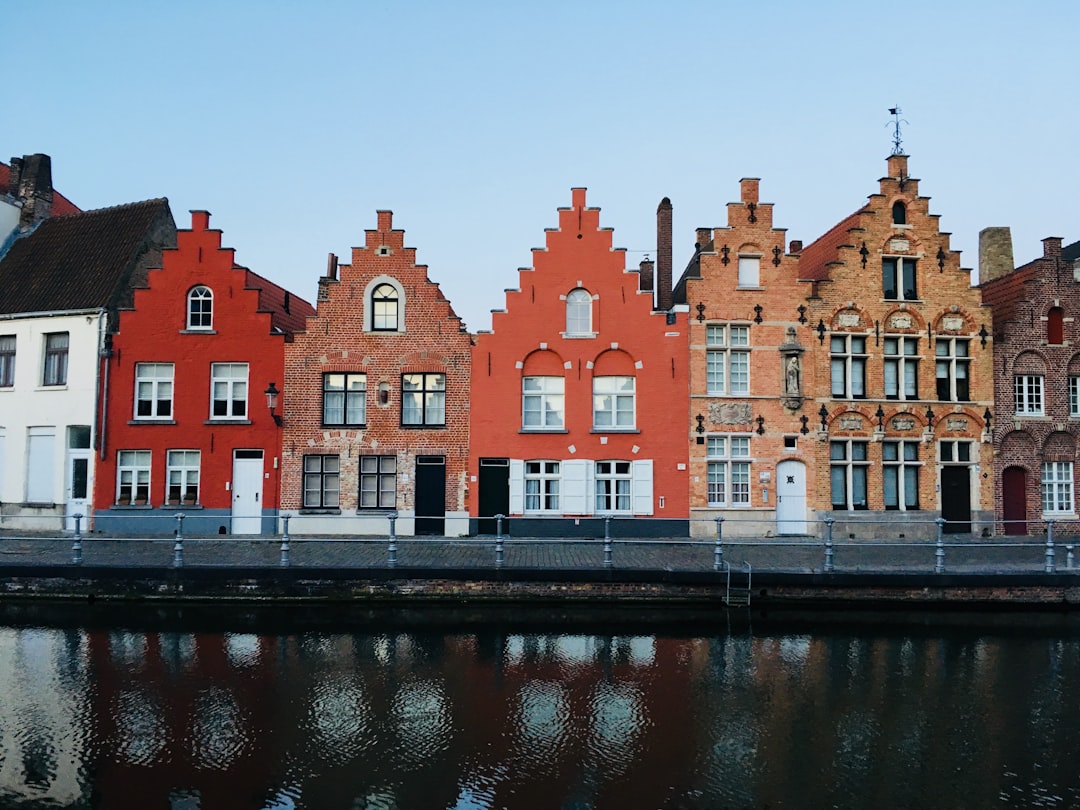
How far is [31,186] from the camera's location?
25.9 m

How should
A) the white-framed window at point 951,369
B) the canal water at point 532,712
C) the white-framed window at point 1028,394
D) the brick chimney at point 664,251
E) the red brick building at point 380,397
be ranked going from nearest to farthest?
1. the canal water at point 532,712
2. the red brick building at point 380,397
3. the white-framed window at point 951,369
4. the white-framed window at point 1028,394
5. the brick chimney at point 664,251

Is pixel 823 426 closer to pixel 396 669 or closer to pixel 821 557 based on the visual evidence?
pixel 821 557

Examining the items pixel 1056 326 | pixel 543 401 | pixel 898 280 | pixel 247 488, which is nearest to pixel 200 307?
pixel 247 488

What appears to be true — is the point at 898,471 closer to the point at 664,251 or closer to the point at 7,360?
the point at 664,251

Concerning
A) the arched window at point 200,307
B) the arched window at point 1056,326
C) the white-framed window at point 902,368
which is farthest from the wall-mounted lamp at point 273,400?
the arched window at point 1056,326

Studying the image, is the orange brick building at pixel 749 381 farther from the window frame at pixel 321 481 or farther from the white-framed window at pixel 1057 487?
the window frame at pixel 321 481

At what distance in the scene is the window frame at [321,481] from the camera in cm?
2133

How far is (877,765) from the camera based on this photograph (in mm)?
7059

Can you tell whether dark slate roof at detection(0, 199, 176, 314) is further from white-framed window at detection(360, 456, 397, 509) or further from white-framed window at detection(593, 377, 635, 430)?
white-framed window at detection(593, 377, 635, 430)

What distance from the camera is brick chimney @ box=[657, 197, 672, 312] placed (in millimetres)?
23078

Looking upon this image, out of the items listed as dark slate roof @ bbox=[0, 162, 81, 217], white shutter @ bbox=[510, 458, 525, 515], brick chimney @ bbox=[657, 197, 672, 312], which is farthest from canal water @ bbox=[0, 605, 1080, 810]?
dark slate roof @ bbox=[0, 162, 81, 217]

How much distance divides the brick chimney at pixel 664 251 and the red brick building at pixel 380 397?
620 centimetres

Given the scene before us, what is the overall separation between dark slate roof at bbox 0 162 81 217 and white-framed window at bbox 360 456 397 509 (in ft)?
56.0

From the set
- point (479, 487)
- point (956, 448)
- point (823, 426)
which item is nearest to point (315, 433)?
point (479, 487)
